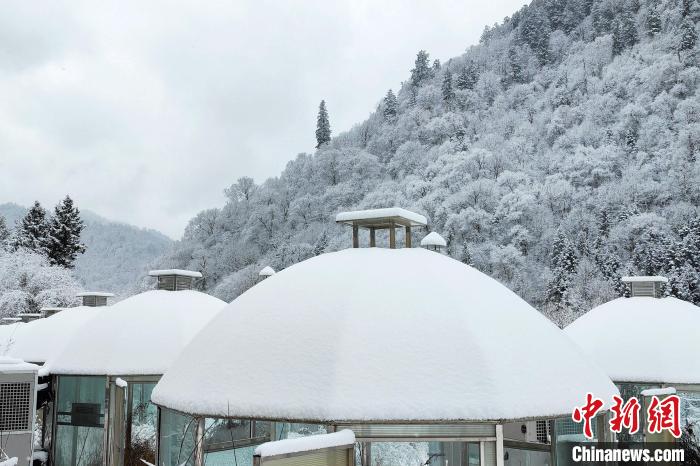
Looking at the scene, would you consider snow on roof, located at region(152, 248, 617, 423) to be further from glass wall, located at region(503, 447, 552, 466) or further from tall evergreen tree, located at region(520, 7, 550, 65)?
tall evergreen tree, located at region(520, 7, 550, 65)

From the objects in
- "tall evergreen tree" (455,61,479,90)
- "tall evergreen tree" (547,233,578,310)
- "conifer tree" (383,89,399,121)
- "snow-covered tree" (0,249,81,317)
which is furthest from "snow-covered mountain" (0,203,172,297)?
"tall evergreen tree" (547,233,578,310)

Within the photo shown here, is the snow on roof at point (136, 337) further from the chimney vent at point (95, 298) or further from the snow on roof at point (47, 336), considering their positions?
the chimney vent at point (95, 298)

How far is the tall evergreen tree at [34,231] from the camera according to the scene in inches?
1633

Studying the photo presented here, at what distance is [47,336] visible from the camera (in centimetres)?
1708

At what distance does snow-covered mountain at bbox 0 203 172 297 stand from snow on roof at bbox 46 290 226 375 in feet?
237

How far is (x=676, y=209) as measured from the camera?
45000 mm

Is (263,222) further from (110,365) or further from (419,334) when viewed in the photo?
(419,334)

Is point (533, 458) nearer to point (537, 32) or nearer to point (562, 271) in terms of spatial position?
point (562, 271)

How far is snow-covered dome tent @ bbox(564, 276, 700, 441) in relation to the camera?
35.2ft

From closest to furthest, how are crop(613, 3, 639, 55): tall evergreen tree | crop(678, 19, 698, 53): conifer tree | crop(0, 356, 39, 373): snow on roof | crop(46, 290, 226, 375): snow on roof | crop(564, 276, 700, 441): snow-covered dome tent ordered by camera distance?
crop(0, 356, 39, 373): snow on roof, crop(564, 276, 700, 441): snow-covered dome tent, crop(46, 290, 226, 375): snow on roof, crop(678, 19, 698, 53): conifer tree, crop(613, 3, 639, 55): tall evergreen tree

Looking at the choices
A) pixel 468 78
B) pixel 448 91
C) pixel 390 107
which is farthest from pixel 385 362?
pixel 468 78

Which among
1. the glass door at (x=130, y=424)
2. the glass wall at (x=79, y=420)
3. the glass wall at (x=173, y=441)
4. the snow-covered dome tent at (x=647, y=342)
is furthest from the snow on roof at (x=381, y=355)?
the glass wall at (x=79, y=420)

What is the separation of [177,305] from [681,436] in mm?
9543

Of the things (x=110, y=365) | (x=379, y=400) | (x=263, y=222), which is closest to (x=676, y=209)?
(x=263, y=222)
